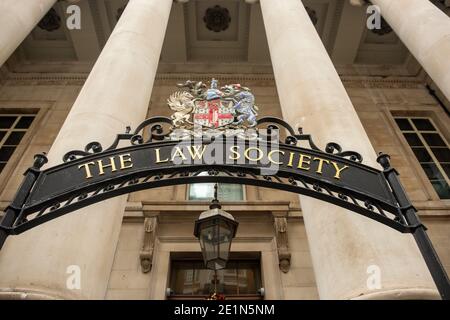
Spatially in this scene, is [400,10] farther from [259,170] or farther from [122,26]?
[259,170]

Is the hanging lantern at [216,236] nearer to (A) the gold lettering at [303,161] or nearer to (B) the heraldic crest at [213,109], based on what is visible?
(A) the gold lettering at [303,161]

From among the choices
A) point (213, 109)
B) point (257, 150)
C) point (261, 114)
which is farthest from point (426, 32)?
point (261, 114)

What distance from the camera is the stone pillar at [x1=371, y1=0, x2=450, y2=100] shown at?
24.7ft

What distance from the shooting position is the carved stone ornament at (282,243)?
8.77m

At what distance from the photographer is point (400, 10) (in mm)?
8828

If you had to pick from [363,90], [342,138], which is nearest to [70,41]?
[363,90]

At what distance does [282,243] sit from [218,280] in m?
1.61

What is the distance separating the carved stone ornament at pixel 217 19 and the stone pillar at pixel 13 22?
24.3 feet

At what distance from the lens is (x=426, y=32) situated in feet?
26.3

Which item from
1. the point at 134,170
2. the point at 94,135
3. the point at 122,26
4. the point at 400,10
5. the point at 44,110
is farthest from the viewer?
the point at 44,110

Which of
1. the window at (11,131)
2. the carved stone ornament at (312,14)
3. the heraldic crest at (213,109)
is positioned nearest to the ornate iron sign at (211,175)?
the heraldic crest at (213,109)

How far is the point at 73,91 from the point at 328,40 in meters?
9.28

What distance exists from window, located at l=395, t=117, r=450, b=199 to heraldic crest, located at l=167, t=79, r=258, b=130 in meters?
7.81

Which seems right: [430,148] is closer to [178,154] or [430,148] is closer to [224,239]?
[224,239]
